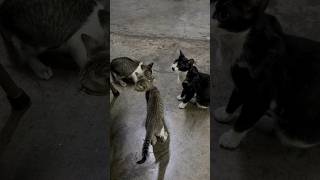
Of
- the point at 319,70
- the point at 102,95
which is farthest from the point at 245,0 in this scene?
the point at 102,95

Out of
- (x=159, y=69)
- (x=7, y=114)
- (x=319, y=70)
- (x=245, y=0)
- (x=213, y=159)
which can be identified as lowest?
(x=159, y=69)

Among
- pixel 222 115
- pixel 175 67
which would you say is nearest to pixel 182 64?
pixel 175 67

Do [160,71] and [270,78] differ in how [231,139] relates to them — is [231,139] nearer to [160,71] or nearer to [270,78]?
[270,78]

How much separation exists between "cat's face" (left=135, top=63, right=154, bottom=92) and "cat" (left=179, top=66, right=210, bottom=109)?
104 millimetres

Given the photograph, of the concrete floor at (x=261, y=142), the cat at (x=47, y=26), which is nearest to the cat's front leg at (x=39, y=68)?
the cat at (x=47, y=26)

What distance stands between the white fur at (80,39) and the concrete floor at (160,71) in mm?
488

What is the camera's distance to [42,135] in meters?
0.98

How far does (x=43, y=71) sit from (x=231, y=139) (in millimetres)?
378

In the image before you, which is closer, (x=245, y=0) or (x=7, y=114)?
(x=245, y=0)

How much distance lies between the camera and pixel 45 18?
889 millimetres

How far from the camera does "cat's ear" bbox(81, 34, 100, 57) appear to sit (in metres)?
0.93

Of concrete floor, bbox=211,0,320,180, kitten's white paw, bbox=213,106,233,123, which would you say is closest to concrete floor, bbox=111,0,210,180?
concrete floor, bbox=211,0,320,180

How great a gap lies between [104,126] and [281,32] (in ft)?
1.24

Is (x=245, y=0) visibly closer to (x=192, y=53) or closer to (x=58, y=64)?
(x=58, y=64)
